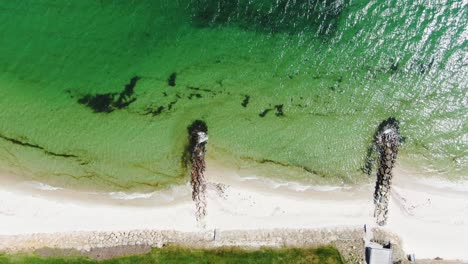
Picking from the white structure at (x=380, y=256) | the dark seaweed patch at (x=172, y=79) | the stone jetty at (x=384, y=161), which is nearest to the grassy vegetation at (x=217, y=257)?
the white structure at (x=380, y=256)

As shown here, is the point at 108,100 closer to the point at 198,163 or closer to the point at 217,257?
the point at 198,163

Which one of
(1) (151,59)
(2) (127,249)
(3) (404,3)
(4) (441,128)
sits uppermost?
(3) (404,3)

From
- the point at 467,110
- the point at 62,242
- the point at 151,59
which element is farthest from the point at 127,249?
the point at 467,110

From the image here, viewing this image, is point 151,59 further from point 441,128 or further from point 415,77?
point 441,128

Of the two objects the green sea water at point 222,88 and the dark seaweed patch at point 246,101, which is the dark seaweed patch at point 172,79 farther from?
the dark seaweed patch at point 246,101

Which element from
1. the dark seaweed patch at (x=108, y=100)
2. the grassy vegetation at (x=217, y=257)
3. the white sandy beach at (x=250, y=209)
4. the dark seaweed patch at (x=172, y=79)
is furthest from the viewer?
the dark seaweed patch at (x=172, y=79)

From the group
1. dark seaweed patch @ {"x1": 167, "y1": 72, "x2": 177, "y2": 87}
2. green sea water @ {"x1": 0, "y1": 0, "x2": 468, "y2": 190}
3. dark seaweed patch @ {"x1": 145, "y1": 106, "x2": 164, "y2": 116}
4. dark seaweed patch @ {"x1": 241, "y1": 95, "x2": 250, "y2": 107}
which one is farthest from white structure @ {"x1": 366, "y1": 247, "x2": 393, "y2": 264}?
dark seaweed patch @ {"x1": 167, "y1": 72, "x2": 177, "y2": 87}

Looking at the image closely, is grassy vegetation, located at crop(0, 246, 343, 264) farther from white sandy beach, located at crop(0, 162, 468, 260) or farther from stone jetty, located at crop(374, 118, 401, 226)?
stone jetty, located at crop(374, 118, 401, 226)
